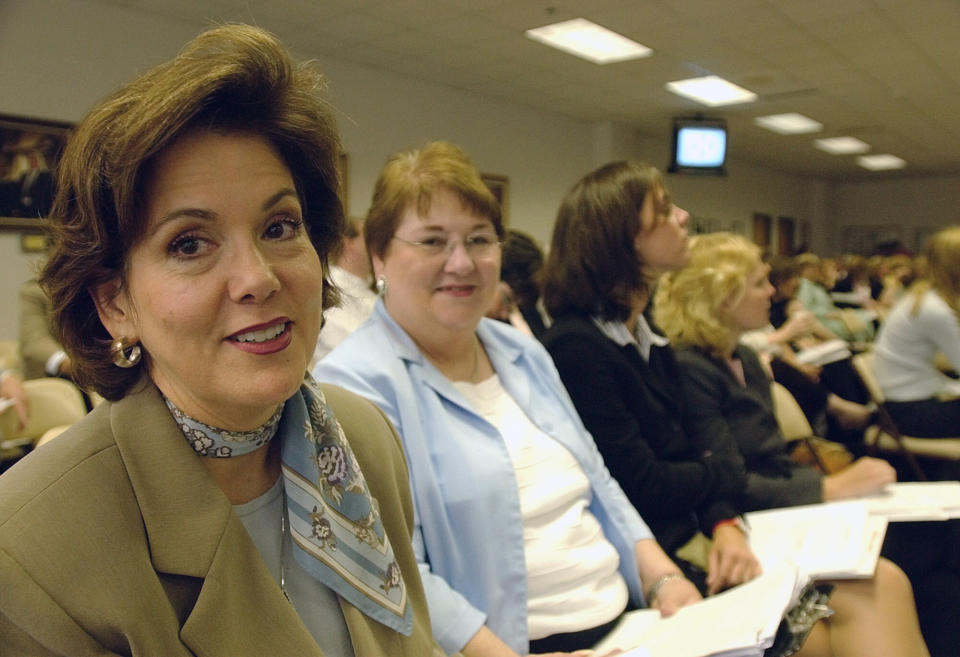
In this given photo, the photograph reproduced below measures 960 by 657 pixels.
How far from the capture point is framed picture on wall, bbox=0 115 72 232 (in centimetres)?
437

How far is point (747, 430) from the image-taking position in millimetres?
2254

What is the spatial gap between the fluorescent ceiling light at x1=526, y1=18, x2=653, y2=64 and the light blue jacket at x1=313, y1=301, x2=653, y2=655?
462 centimetres

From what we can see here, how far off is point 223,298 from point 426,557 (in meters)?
0.77

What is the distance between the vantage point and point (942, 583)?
2119 mm

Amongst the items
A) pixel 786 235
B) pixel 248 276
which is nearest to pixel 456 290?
pixel 248 276

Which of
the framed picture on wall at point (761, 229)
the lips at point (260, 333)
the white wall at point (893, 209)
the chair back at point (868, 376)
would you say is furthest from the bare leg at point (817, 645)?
the white wall at point (893, 209)

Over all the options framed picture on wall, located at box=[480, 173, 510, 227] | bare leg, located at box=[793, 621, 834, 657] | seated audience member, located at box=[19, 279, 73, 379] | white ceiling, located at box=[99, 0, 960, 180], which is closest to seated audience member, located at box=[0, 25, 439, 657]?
bare leg, located at box=[793, 621, 834, 657]

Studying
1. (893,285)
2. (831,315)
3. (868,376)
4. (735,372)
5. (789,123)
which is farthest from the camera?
(789,123)

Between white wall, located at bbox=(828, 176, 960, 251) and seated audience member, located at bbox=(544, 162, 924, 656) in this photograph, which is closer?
seated audience member, located at bbox=(544, 162, 924, 656)

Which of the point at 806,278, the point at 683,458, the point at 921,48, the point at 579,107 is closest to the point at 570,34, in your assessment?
the point at 579,107

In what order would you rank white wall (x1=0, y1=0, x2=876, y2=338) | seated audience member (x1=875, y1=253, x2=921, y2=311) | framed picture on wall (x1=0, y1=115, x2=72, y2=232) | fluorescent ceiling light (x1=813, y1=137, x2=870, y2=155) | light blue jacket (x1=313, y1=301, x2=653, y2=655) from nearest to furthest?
1. light blue jacket (x1=313, y1=301, x2=653, y2=655)
2. framed picture on wall (x1=0, y1=115, x2=72, y2=232)
3. white wall (x1=0, y1=0, x2=876, y2=338)
4. seated audience member (x1=875, y1=253, x2=921, y2=311)
5. fluorescent ceiling light (x1=813, y1=137, x2=870, y2=155)

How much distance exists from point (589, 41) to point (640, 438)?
4.92 meters

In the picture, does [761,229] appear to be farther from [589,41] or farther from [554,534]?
[554,534]

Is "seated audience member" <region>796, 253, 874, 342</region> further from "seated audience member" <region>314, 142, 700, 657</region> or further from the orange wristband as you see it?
"seated audience member" <region>314, 142, 700, 657</region>
